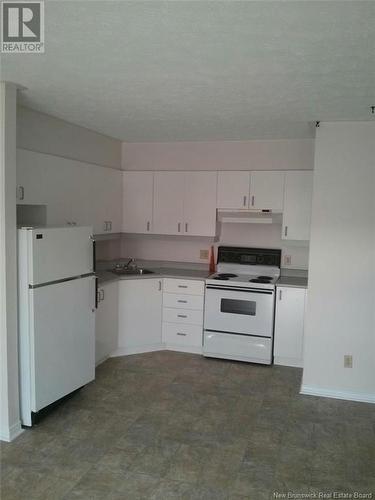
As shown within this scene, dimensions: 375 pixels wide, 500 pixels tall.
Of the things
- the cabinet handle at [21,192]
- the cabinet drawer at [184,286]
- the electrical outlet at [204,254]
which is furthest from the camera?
the electrical outlet at [204,254]

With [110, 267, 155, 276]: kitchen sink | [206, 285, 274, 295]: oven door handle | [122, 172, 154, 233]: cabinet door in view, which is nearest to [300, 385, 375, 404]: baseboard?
[206, 285, 274, 295]: oven door handle

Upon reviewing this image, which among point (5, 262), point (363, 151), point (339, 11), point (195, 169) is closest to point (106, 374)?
point (5, 262)

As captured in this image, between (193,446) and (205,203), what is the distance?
2.84 meters

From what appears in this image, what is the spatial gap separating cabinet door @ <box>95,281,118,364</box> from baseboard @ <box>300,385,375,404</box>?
2011 mm

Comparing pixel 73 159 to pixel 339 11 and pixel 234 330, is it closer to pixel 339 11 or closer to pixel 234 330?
pixel 234 330

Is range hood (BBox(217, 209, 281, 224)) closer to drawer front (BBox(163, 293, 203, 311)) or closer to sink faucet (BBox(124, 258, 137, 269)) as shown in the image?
drawer front (BBox(163, 293, 203, 311))

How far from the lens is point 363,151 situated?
3.74 meters

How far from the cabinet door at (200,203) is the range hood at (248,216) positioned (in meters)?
0.15

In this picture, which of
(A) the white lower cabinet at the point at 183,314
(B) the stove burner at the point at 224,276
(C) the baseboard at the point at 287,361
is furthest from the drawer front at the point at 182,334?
(C) the baseboard at the point at 287,361

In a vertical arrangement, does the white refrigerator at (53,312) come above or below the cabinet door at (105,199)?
below

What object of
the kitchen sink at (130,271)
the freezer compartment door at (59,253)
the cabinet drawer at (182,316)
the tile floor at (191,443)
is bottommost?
the tile floor at (191,443)

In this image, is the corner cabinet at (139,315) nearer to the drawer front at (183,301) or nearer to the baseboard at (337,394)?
the drawer front at (183,301)

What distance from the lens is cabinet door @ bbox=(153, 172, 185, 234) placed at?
17.2 feet

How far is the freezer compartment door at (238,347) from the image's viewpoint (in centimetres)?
469
